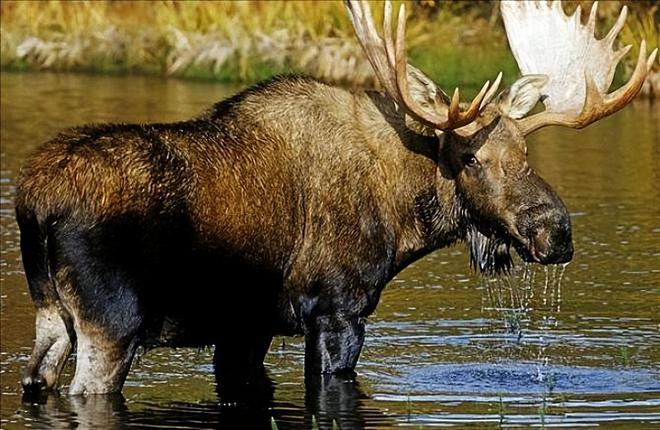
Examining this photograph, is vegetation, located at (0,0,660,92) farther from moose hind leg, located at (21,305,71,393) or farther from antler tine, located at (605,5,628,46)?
moose hind leg, located at (21,305,71,393)

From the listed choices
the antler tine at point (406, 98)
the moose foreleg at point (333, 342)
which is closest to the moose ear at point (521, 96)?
the antler tine at point (406, 98)

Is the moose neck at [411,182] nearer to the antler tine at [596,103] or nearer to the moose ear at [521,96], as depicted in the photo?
the moose ear at [521,96]

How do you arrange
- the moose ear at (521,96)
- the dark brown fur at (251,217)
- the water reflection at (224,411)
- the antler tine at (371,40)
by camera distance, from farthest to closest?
the moose ear at (521,96) < the antler tine at (371,40) < the water reflection at (224,411) < the dark brown fur at (251,217)

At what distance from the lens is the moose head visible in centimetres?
1083

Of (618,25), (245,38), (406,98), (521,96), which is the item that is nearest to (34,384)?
(406,98)

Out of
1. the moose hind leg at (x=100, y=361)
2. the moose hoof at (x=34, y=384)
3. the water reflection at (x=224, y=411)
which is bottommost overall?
the water reflection at (x=224, y=411)

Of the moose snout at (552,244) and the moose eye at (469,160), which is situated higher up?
the moose eye at (469,160)

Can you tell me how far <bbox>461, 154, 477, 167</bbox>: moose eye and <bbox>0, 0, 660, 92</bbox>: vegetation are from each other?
16.8 m

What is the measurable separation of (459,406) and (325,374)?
90cm

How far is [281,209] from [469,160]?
1.11m

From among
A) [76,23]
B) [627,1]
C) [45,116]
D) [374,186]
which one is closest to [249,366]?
[374,186]

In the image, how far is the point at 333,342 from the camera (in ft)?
36.1

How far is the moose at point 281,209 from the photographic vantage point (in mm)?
9805

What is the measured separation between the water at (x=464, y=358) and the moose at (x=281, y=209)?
309 mm
